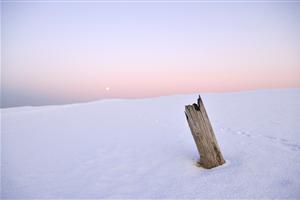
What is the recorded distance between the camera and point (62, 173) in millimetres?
4684

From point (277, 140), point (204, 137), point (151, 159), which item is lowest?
point (151, 159)

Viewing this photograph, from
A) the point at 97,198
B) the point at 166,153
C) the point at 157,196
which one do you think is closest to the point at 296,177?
the point at 157,196

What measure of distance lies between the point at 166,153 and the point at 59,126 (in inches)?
197

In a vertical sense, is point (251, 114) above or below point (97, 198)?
above

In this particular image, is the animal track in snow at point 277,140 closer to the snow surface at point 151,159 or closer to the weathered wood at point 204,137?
the snow surface at point 151,159

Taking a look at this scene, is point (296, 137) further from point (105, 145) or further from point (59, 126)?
point (59, 126)

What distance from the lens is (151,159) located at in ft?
16.3

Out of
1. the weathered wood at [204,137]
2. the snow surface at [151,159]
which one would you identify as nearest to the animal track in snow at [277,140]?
the snow surface at [151,159]

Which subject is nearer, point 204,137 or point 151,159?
point 204,137

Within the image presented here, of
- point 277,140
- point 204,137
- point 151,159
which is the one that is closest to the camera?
point 204,137

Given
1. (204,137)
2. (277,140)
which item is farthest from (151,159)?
(277,140)

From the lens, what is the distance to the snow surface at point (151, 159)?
11.7 ft

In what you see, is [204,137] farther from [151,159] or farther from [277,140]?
[277,140]

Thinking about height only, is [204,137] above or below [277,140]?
above
